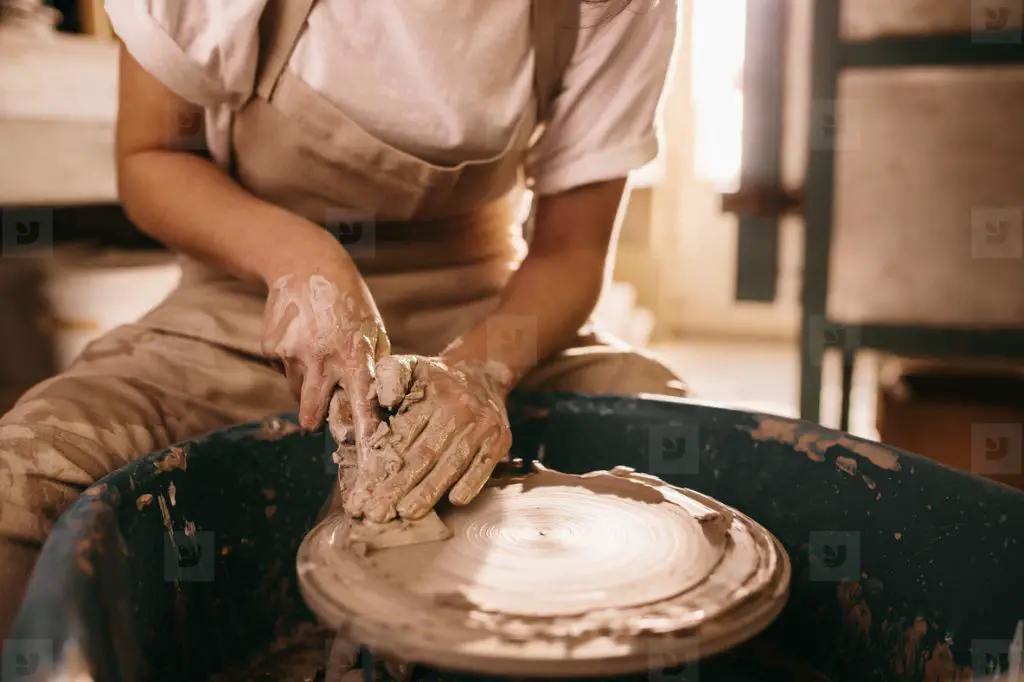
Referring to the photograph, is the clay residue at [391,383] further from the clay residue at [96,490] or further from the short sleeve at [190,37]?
the short sleeve at [190,37]

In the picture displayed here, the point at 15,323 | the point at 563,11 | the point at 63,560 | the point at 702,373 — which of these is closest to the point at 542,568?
the point at 63,560

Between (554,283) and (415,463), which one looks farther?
(554,283)

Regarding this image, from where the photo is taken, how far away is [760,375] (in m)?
4.11

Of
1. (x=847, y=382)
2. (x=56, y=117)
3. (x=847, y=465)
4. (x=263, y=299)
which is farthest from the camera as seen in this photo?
(x=847, y=382)

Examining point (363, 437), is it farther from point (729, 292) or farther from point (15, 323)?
point (729, 292)

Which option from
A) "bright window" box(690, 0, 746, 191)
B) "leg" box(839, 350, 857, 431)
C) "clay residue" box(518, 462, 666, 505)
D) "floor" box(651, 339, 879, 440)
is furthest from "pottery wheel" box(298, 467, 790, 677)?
"bright window" box(690, 0, 746, 191)

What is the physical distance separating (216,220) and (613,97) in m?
0.52

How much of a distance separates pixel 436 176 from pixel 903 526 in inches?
25.0

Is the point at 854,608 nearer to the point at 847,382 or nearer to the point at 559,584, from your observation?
the point at 559,584

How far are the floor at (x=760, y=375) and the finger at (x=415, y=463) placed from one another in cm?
248

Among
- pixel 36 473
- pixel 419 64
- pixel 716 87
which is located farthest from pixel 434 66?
pixel 716 87

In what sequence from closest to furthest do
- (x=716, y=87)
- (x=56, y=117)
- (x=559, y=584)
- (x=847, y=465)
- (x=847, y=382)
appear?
(x=559, y=584) → (x=847, y=465) → (x=56, y=117) → (x=847, y=382) → (x=716, y=87)

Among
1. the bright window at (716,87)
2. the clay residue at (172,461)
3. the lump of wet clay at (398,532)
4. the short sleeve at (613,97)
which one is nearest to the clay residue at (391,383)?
the lump of wet clay at (398,532)

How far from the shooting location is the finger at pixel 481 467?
0.79 m
